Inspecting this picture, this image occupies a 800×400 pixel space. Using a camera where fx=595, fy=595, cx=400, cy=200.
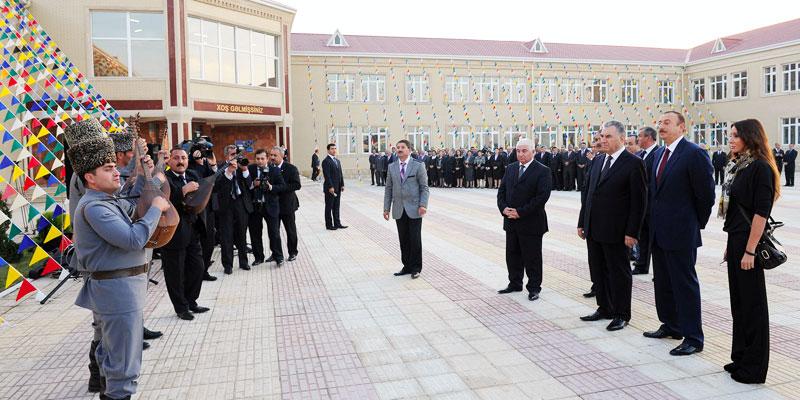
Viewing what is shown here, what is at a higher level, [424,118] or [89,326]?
[424,118]

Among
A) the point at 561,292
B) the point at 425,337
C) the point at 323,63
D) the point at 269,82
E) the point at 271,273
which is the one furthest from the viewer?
the point at 323,63

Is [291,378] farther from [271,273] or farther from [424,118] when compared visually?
[424,118]

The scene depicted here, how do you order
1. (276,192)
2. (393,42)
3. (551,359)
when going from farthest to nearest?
1. (393,42)
2. (276,192)
3. (551,359)

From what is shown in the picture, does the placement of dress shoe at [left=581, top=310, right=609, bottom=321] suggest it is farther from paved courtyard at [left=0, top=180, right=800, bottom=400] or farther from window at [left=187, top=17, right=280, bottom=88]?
window at [left=187, top=17, right=280, bottom=88]

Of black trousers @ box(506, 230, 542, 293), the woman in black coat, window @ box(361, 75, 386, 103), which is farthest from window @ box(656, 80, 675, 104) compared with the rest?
the woman in black coat

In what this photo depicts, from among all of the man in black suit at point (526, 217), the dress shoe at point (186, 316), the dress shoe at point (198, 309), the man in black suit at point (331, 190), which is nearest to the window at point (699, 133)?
the man in black suit at point (331, 190)

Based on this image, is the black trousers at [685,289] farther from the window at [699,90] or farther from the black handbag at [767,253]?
the window at [699,90]

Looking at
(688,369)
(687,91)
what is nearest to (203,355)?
(688,369)

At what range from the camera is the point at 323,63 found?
130 feet

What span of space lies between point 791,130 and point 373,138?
28.0 m

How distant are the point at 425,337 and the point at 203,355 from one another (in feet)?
6.68

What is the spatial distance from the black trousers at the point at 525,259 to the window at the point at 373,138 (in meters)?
34.1

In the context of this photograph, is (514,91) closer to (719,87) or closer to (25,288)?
(719,87)

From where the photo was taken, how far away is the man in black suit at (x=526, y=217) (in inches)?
277
